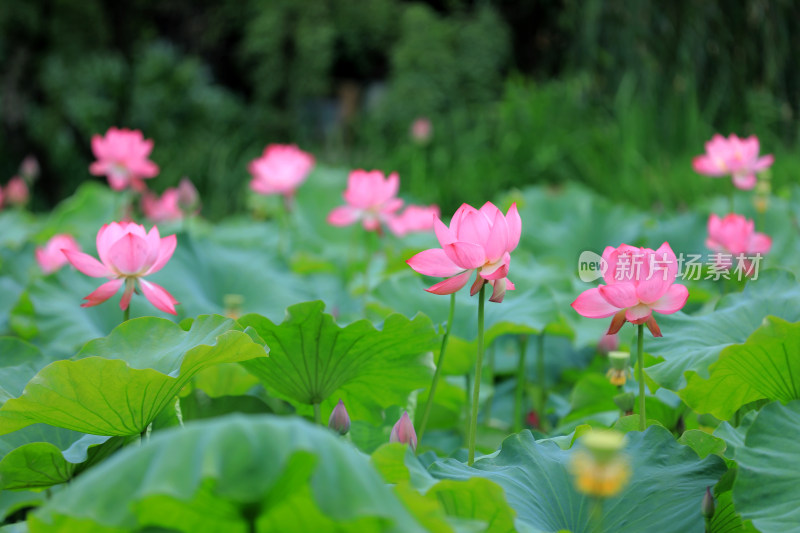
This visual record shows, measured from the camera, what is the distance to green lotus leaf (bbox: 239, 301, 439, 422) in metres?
0.94

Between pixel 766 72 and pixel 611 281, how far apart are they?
3.62 metres

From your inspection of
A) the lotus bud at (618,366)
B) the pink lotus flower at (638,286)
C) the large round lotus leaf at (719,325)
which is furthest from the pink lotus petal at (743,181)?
the pink lotus flower at (638,286)

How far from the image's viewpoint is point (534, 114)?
14.5 feet

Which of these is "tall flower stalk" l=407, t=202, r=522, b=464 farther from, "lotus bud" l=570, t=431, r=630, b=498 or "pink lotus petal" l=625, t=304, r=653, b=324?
"lotus bud" l=570, t=431, r=630, b=498

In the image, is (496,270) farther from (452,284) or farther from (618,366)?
(618,366)

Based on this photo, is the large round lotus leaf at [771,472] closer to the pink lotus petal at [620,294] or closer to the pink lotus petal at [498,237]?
the pink lotus petal at [620,294]

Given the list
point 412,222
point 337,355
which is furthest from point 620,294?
point 412,222

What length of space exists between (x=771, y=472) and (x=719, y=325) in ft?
1.02

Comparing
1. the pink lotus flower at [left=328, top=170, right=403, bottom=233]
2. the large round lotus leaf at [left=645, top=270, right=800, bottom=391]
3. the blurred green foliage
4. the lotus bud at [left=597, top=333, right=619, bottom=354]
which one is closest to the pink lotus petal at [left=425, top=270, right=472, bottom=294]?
the large round lotus leaf at [left=645, top=270, right=800, bottom=391]

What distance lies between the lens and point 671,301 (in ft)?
2.73

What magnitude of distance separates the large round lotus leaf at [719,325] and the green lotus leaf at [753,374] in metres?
0.03

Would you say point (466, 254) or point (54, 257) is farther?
point (54, 257)

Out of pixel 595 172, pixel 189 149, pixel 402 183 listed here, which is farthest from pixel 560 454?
pixel 189 149

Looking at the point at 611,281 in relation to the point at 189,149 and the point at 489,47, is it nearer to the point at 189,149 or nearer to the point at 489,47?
the point at 189,149
